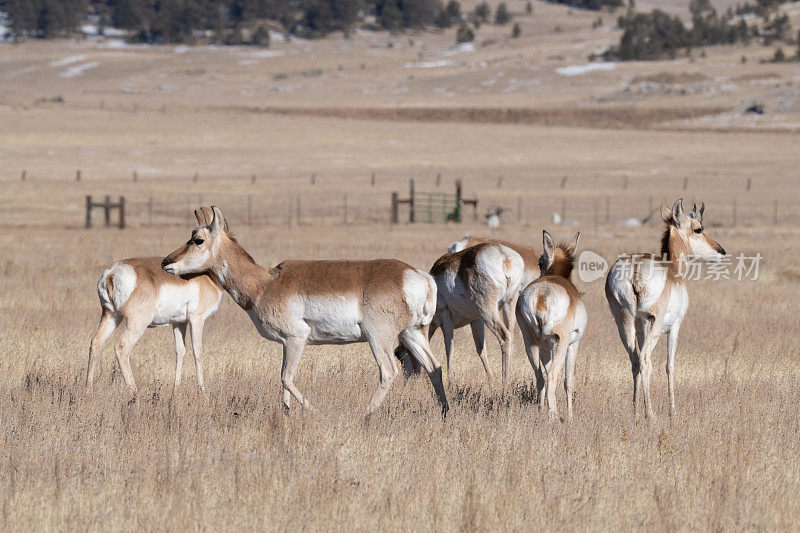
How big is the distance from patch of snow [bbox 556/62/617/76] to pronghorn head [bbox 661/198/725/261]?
14541cm

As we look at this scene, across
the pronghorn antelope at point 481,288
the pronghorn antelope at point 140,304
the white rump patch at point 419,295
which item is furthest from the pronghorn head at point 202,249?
the pronghorn antelope at point 481,288

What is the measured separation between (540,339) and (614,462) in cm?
207

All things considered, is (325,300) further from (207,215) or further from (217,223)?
(207,215)

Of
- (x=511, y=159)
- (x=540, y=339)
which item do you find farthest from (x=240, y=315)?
(x=511, y=159)

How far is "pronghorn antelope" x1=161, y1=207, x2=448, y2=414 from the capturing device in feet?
31.4

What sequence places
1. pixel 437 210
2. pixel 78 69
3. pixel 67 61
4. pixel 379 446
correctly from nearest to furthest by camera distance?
pixel 379 446, pixel 437 210, pixel 78 69, pixel 67 61

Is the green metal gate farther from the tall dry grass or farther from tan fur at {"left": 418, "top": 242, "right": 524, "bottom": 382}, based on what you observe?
tan fur at {"left": 418, "top": 242, "right": 524, "bottom": 382}

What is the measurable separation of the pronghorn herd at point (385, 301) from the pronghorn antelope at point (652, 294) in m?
0.01

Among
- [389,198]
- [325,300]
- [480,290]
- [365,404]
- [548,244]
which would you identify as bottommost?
[389,198]

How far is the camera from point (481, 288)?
12.6m

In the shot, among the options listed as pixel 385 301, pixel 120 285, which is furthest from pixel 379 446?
pixel 120 285

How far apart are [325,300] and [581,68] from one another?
504 feet

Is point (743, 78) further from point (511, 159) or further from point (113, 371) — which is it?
point (113, 371)

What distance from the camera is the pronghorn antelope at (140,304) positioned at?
11312 mm
